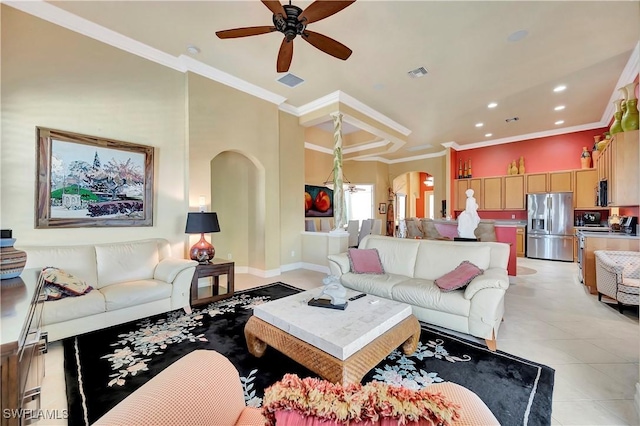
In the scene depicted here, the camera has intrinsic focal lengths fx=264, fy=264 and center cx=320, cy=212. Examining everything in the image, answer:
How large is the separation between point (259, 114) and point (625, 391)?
17.8ft

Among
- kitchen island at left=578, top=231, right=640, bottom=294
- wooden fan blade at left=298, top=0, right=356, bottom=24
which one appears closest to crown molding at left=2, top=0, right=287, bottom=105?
wooden fan blade at left=298, top=0, right=356, bottom=24

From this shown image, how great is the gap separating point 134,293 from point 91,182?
155cm

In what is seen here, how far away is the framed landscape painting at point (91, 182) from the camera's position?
2941 millimetres

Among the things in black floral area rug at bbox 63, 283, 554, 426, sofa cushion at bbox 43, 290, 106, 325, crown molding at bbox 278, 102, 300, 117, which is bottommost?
black floral area rug at bbox 63, 283, 554, 426

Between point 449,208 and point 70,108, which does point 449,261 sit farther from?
point 449,208

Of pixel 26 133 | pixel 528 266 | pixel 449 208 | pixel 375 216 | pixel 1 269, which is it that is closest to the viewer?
pixel 1 269

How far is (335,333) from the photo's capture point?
179 centimetres

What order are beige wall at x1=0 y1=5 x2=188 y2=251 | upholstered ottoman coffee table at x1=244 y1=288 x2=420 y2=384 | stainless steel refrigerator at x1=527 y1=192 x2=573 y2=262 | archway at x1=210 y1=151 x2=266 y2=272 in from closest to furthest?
upholstered ottoman coffee table at x1=244 y1=288 x2=420 y2=384 < beige wall at x1=0 y1=5 x2=188 y2=251 < archway at x1=210 y1=151 x2=266 y2=272 < stainless steel refrigerator at x1=527 y1=192 x2=573 y2=262

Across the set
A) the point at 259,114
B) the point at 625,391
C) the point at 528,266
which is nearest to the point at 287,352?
the point at 625,391

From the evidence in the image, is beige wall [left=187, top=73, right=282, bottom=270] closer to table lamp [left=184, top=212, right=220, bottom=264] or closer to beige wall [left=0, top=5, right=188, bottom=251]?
beige wall [left=0, top=5, right=188, bottom=251]

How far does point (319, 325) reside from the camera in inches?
75.0

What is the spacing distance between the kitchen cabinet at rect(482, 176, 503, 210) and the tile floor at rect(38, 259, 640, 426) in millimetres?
3953

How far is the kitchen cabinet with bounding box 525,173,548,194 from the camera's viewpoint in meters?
6.96

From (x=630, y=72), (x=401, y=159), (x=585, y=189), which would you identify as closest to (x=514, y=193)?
(x=585, y=189)
